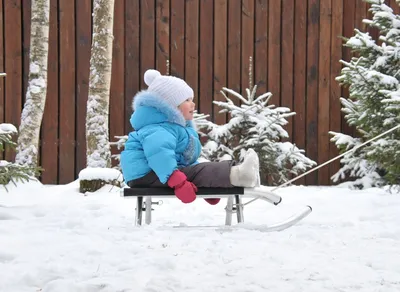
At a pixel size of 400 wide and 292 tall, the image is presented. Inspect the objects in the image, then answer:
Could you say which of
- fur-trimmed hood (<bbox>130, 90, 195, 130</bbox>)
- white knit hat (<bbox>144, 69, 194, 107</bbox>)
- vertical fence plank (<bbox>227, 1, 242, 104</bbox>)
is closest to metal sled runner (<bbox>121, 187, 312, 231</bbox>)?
fur-trimmed hood (<bbox>130, 90, 195, 130</bbox>)

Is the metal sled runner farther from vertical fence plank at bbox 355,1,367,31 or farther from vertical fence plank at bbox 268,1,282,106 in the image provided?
vertical fence plank at bbox 355,1,367,31

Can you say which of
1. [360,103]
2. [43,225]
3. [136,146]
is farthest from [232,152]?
[43,225]

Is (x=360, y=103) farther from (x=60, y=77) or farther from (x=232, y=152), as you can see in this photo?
(x=60, y=77)

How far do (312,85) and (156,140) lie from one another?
3.82m

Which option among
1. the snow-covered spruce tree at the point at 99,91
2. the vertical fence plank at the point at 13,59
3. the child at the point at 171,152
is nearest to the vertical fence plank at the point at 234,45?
the snow-covered spruce tree at the point at 99,91

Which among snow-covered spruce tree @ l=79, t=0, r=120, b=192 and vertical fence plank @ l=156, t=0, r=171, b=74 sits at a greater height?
vertical fence plank @ l=156, t=0, r=171, b=74

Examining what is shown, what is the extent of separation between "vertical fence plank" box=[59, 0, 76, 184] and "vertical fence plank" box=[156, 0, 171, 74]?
37.0 inches

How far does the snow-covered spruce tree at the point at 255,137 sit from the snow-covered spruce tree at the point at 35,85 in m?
1.58

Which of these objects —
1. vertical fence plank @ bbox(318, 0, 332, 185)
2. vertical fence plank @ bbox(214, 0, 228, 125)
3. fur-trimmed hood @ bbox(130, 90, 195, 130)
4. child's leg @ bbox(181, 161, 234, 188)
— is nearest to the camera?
child's leg @ bbox(181, 161, 234, 188)

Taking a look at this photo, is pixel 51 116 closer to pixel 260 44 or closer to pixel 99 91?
pixel 99 91

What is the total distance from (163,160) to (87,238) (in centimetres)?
73

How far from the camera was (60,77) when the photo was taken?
21.6 ft

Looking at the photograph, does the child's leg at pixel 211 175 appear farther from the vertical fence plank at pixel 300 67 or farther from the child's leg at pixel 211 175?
the vertical fence plank at pixel 300 67

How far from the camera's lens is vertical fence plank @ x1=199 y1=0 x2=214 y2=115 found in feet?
22.3
